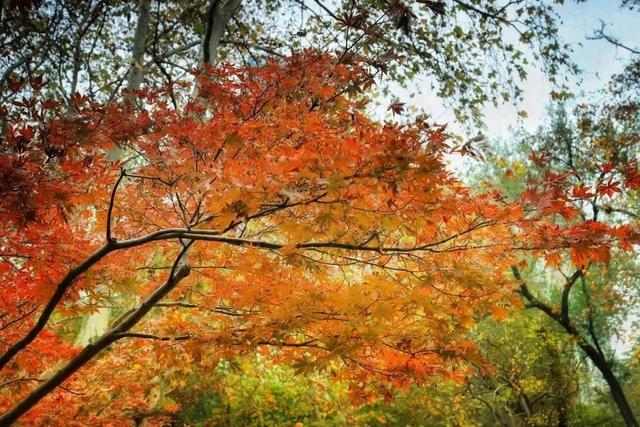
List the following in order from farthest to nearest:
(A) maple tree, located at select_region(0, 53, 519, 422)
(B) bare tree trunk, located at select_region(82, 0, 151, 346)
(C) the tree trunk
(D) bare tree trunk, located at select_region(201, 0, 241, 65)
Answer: (C) the tree trunk
(B) bare tree trunk, located at select_region(82, 0, 151, 346)
(D) bare tree trunk, located at select_region(201, 0, 241, 65)
(A) maple tree, located at select_region(0, 53, 519, 422)

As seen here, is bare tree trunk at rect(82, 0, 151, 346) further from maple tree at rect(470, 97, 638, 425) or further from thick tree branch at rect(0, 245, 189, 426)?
maple tree at rect(470, 97, 638, 425)

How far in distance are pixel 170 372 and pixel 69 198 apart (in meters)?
4.99

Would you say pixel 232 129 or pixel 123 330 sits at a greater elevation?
pixel 232 129

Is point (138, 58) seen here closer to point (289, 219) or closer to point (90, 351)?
point (90, 351)

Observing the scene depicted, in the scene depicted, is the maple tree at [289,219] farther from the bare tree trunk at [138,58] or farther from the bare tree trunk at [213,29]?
the bare tree trunk at [138,58]

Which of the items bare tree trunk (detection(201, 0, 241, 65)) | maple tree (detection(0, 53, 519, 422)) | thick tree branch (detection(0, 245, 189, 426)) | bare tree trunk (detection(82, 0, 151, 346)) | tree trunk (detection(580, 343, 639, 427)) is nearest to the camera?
maple tree (detection(0, 53, 519, 422))

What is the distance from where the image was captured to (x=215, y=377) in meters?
8.80

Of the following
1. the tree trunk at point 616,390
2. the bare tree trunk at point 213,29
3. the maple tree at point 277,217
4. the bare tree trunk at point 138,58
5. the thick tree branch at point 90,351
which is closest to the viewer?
the maple tree at point 277,217

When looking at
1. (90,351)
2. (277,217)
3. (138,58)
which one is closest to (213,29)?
(138,58)

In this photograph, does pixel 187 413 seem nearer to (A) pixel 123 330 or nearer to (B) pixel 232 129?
(A) pixel 123 330

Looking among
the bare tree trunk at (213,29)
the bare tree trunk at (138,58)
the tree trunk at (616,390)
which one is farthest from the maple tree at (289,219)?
the tree trunk at (616,390)

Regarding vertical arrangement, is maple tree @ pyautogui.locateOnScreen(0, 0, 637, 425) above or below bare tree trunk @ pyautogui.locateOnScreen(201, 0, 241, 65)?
below

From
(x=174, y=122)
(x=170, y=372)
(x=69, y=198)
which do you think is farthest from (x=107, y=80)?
(x=69, y=198)

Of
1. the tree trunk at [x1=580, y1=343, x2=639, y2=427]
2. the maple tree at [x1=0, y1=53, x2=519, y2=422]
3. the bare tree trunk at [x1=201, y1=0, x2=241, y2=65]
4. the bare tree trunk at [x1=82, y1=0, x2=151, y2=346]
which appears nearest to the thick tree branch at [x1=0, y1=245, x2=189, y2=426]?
the maple tree at [x1=0, y1=53, x2=519, y2=422]
